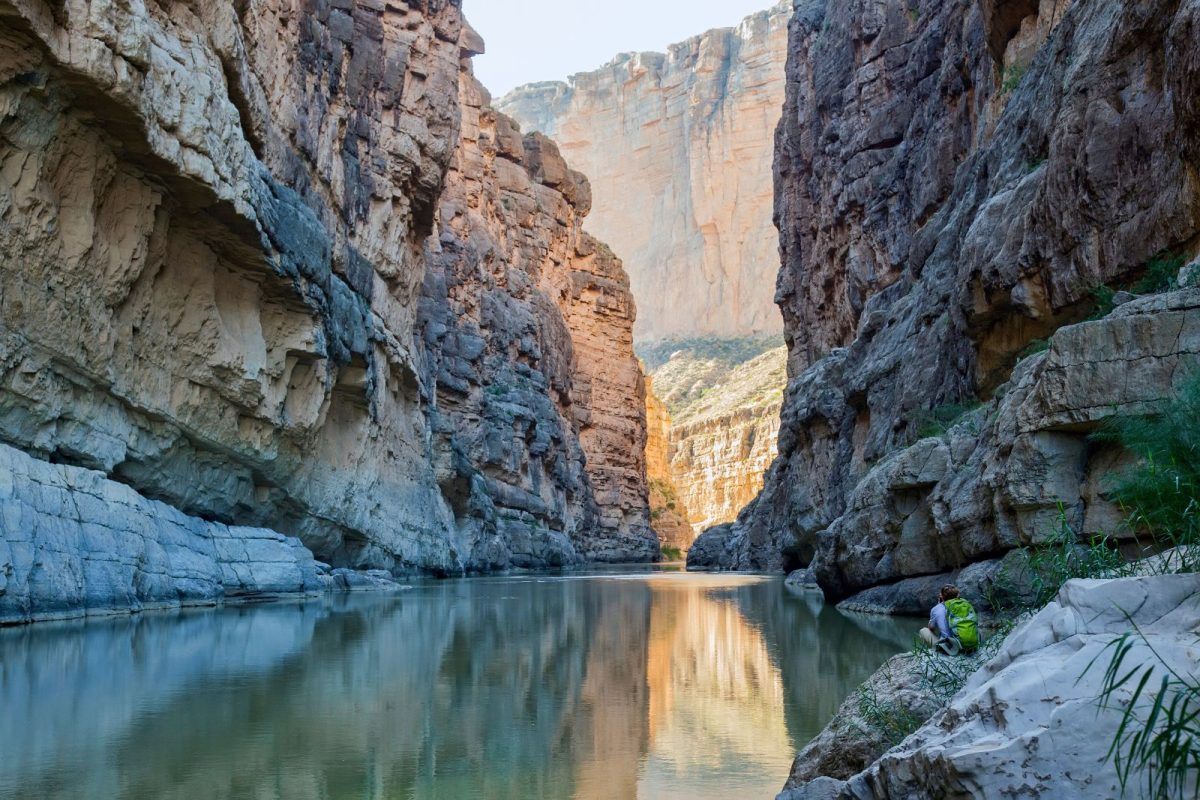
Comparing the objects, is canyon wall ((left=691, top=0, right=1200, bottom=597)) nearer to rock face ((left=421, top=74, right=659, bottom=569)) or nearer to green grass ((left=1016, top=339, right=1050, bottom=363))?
green grass ((left=1016, top=339, right=1050, bottom=363))

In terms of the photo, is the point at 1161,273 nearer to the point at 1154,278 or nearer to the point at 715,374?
the point at 1154,278

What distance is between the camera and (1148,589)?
4008mm

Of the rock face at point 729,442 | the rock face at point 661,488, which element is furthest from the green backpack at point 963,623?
the rock face at point 729,442

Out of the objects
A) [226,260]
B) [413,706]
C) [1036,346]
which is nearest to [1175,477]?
[413,706]

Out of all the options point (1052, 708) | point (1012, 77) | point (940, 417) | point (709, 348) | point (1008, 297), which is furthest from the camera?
point (709, 348)

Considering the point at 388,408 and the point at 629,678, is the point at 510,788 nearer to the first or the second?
the point at 629,678

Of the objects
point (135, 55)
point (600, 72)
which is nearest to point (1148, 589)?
point (135, 55)

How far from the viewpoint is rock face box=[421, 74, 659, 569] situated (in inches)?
1896

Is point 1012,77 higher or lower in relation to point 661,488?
lower

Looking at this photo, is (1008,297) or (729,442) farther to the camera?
(729,442)

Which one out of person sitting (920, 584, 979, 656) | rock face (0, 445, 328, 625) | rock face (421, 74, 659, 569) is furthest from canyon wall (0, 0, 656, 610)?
person sitting (920, 584, 979, 656)

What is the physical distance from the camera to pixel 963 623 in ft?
22.4

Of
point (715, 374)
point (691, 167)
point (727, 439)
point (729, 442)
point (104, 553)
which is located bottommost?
point (104, 553)

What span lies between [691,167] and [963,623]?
162 metres
